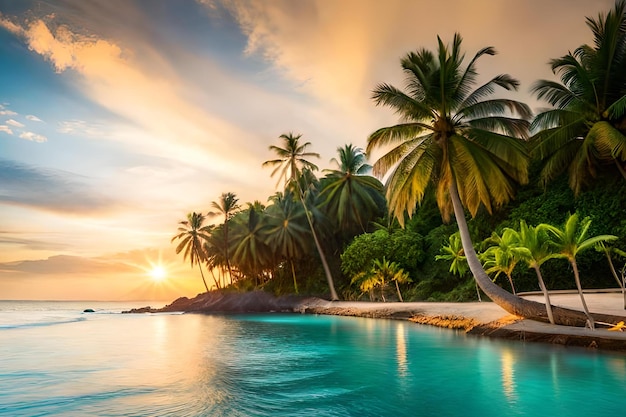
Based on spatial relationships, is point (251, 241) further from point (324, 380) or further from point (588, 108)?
point (324, 380)

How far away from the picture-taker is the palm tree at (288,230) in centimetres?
3991

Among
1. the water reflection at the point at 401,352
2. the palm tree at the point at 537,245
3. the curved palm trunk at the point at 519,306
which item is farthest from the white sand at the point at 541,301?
the water reflection at the point at 401,352

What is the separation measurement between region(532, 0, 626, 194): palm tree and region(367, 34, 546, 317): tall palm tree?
3804 mm

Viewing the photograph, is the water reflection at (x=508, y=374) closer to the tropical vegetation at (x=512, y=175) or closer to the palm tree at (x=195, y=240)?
the tropical vegetation at (x=512, y=175)

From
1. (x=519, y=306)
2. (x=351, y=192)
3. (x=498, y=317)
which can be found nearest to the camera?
(x=519, y=306)

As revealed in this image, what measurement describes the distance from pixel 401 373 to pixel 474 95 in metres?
11.3

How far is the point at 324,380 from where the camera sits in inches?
363

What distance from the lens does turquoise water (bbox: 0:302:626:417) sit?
281 inches

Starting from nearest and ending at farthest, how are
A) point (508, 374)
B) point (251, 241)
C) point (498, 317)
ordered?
point (508, 374)
point (498, 317)
point (251, 241)

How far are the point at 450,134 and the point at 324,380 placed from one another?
35.8ft

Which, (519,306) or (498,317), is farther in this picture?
(498,317)

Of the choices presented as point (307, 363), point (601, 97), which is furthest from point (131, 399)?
point (601, 97)

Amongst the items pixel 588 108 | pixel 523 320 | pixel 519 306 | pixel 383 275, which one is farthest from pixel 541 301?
pixel 383 275

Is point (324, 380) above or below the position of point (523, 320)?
below
